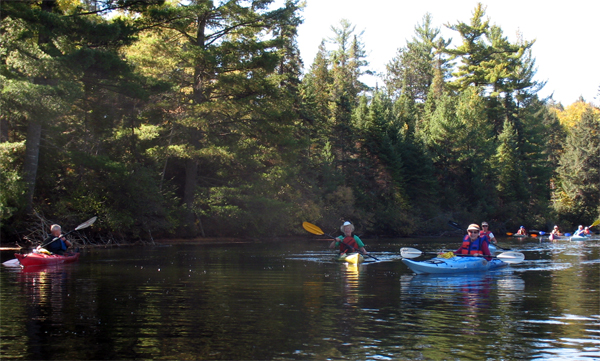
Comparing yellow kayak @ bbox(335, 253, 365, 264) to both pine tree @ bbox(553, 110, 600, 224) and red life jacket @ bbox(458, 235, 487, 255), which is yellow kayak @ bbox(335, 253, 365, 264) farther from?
pine tree @ bbox(553, 110, 600, 224)

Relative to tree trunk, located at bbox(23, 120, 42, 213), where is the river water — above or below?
below

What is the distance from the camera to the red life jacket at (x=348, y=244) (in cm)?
1841

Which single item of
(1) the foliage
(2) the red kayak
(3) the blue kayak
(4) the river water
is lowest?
(4) the river water

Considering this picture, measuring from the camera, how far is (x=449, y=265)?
14969 millimetres

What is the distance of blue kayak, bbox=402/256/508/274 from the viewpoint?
14.7 metres

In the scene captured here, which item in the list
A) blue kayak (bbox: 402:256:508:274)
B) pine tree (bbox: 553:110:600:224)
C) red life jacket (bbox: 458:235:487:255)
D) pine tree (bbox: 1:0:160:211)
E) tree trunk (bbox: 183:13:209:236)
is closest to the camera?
blue kayak (bbox: 402:256:508:274)

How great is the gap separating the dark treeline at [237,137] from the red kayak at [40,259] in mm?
5214

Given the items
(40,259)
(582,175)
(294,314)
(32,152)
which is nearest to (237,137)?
(32,152)

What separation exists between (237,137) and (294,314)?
82.8 feet

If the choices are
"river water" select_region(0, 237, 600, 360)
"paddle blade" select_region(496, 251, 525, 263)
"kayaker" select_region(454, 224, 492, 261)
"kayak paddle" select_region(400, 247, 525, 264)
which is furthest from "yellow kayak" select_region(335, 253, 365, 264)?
"paddle blade" select_region(496, 251, 525, 263)

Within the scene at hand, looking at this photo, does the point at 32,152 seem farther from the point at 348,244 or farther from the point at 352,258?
the point at 352,258

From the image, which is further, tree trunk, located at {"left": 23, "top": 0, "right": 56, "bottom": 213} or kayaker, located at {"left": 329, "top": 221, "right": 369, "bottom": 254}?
tree trunk, located at {"left": 23, "top": 0, "right": 56, "bottom": 213}

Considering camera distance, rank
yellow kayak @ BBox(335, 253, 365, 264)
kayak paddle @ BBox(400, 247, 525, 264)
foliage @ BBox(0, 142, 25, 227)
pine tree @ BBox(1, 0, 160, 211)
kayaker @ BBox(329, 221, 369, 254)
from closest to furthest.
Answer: kayak paddle @ BBox(400, 247, 525, 264), yellow kayak @ BBox(335, 253, 365, 264), kayaker @ BBox(329, 221, 369, 254), pine tree @ BBox(1, 0, 160, 211), foliage @ BBox(0, 142, 25, 227)

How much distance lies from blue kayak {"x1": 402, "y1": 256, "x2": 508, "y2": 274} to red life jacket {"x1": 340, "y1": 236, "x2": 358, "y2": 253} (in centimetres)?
360
